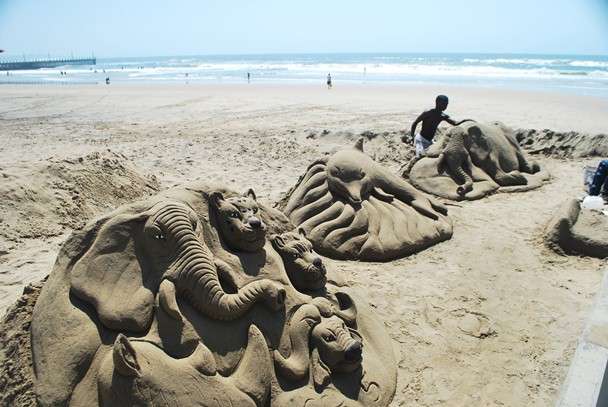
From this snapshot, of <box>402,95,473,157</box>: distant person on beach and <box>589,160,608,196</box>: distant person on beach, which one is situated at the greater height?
<box>402,95,473,157</box>: distant person on beach

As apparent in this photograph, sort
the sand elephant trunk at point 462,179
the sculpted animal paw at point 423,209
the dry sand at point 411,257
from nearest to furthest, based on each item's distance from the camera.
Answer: the dry sand at point 411,257 < the sculpted animal paw at point 423,209 < the sand elephant trunk at point 462,179

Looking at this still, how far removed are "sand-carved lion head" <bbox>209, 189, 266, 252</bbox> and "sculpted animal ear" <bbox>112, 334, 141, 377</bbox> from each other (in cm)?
90

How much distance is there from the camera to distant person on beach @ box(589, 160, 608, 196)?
6.15 metres

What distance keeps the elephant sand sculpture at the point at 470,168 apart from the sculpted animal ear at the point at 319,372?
14.0ft

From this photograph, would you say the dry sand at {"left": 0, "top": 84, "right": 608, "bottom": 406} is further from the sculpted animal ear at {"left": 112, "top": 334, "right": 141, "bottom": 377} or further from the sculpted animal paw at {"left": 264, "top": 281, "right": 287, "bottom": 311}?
the sculpted animal ear at {"left": 112, "top": 334, "right": 141, "bottom": 377}

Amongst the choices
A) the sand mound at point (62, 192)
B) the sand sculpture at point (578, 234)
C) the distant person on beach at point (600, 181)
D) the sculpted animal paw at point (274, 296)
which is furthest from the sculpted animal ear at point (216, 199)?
the distant person on beach at point (600, 181)

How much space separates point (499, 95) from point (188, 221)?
20301 millimetres

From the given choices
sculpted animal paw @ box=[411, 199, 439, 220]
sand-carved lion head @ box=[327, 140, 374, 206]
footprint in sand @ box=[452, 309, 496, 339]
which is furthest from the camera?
sculpted animal paw @ box=[411, 199, 439, 220]

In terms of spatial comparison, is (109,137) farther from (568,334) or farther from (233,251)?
(568,334)

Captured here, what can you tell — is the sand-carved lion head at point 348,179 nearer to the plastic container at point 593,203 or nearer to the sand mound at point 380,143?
the plastic container at point 593,203

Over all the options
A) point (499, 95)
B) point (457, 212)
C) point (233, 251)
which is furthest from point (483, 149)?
point (499, 95)

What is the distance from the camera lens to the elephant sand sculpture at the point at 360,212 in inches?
191

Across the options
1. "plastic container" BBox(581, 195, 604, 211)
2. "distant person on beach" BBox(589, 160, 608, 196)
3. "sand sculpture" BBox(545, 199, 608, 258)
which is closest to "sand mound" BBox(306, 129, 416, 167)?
"distant person on beach" BBox(589, 160, 608, 196)

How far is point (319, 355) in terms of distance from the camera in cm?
281
